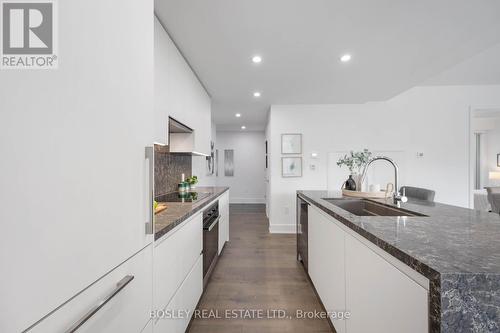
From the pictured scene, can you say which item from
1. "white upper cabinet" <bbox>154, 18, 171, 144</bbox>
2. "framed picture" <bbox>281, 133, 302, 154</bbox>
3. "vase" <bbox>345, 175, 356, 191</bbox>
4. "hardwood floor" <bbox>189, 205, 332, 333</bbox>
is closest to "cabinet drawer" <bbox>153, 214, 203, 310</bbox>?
"hardwood floor" <bbox>189, 205, 332, 333</bbox>

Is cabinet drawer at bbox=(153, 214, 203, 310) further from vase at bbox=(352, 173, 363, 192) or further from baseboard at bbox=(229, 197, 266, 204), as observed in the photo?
baseboard at bbox=(229, 197, 266, 204)

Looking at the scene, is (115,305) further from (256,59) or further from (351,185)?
(256,59)

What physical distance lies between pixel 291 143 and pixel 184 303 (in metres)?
3.56

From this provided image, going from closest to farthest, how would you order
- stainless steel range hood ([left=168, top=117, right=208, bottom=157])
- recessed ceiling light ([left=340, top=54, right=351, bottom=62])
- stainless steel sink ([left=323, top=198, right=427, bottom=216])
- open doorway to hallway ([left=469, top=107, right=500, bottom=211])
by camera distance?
stainless steel sink ([left=323, top=198, right=427, bottom=216]) < recessed ceiling light ([left=340, top=54, right=351, bottom=62]) < stainless steel range hood ([left=168, top=117, right=208, bottom=157]) < open doorway to hallway ([left=469, top=107, right=500, bottom=211])

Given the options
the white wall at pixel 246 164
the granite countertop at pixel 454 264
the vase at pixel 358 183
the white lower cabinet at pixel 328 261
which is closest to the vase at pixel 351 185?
the vase at pixel 358 183

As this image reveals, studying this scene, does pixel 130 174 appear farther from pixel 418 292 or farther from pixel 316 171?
pixel 316 171

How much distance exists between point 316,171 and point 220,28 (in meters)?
3.29

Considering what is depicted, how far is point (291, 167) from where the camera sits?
4.45 m

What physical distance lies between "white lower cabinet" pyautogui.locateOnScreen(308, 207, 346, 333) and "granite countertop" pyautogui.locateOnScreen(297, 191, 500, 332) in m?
0.46

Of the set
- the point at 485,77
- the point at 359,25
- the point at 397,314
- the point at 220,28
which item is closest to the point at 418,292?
the point at 397,314

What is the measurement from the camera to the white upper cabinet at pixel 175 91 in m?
1.78

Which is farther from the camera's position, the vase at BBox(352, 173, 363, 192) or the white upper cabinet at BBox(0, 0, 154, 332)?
the vase at BBox(352, 173, 363, 192)

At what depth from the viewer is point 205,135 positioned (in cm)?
347

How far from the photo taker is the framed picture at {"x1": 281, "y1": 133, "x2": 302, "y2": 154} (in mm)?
4434
